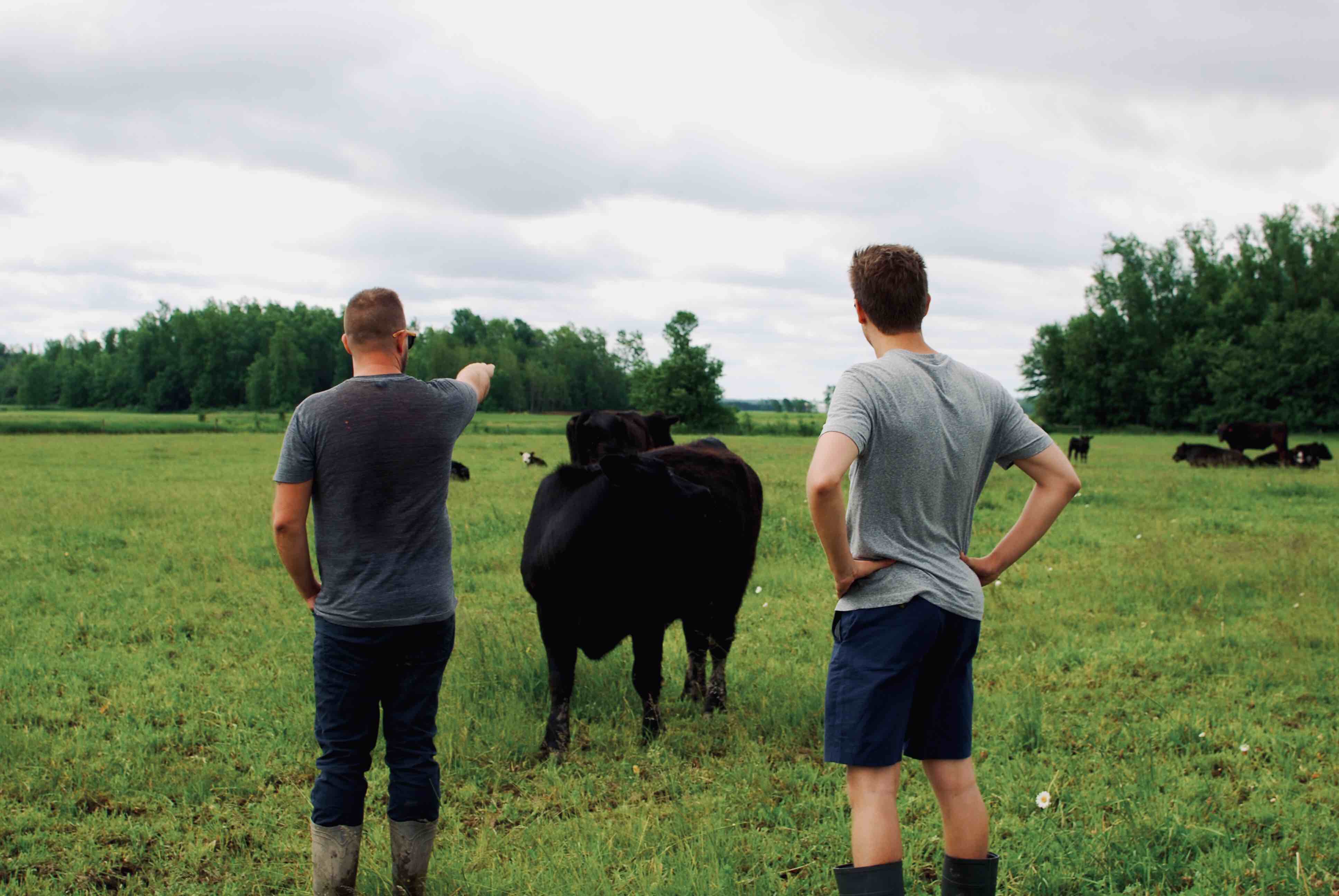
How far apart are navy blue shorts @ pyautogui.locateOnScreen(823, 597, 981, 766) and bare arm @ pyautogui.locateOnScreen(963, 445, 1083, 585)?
29 cm

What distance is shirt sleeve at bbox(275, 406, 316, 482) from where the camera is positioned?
3059 millimetres

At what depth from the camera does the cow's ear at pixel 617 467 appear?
4.71 meters

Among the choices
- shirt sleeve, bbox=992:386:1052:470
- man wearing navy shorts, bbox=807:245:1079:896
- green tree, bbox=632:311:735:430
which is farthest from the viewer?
green tree, bbox=632:311:735:430

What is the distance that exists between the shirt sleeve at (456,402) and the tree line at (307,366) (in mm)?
62837

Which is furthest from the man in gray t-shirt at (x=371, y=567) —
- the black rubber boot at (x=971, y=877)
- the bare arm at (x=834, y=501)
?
the black rubber boot at (x=971, y=877)

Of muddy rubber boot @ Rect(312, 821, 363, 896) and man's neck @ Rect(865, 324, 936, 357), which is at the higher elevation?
man's neck @ Rect(865, 324, 936, 357)

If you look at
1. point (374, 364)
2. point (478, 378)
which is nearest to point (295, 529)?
point (374, 364)

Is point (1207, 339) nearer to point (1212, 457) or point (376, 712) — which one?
point (1212, 457)

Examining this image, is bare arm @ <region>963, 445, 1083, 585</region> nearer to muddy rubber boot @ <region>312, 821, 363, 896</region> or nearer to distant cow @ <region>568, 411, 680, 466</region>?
muddy rubber boot @ <region>312, 821, 363, 896</region>

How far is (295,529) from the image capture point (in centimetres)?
313

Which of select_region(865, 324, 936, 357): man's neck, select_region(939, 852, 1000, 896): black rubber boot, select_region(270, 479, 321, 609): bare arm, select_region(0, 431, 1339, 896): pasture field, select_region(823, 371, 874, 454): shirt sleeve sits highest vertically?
select_region(865, 324, 936, 357): man's neck

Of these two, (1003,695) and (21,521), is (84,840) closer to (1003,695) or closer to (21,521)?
(1003,695)

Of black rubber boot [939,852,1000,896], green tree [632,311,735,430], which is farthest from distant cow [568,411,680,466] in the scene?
green tree [632,311,735,430]

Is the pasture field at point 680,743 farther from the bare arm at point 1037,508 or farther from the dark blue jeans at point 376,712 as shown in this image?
the bare arm at point 1037,508
